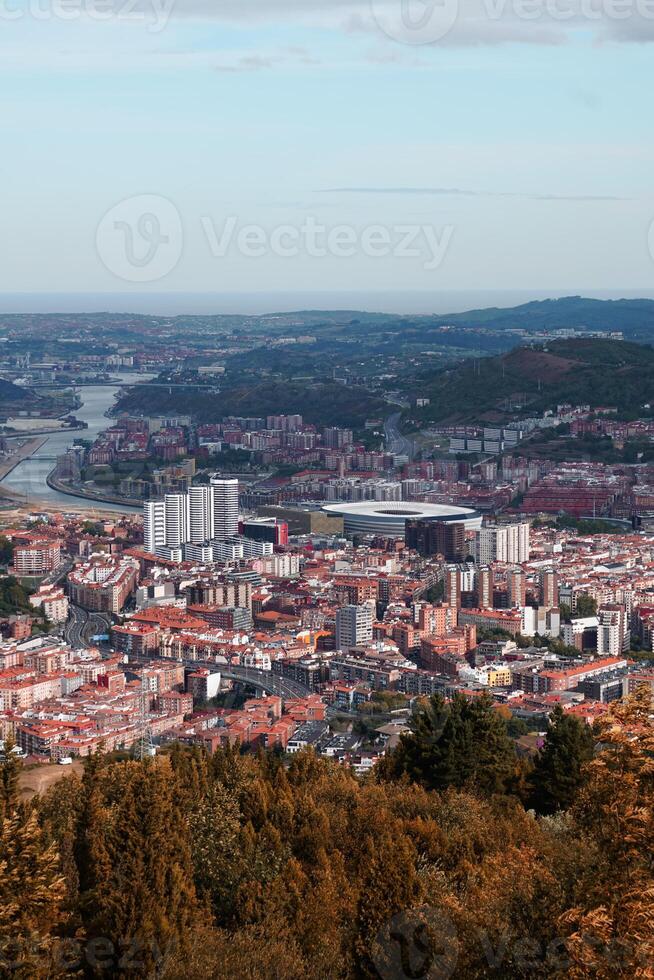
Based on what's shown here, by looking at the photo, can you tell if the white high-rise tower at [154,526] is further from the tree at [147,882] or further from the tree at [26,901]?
the tree at [26,901]

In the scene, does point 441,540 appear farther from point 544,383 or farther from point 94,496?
point 544,383

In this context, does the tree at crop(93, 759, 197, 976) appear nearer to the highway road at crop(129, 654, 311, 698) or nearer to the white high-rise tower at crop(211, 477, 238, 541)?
the highway road at crop(129, 654, 311, 698)

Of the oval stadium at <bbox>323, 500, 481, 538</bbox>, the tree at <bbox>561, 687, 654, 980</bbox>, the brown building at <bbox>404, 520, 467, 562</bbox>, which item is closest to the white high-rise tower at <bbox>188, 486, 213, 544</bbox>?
the oval stadium at <bbox>323, 500, 481, 538</bbox>

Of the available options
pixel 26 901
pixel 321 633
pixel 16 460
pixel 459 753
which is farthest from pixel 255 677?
pixel 16 460

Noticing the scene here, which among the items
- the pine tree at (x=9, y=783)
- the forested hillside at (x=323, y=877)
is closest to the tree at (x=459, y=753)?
the forested hillside at (x=323, y=877)

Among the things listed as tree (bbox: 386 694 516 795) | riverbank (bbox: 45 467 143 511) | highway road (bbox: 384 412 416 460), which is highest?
tree (bbox: 386 694 516 795)

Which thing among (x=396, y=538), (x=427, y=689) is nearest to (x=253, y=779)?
(x=427, y=689)
